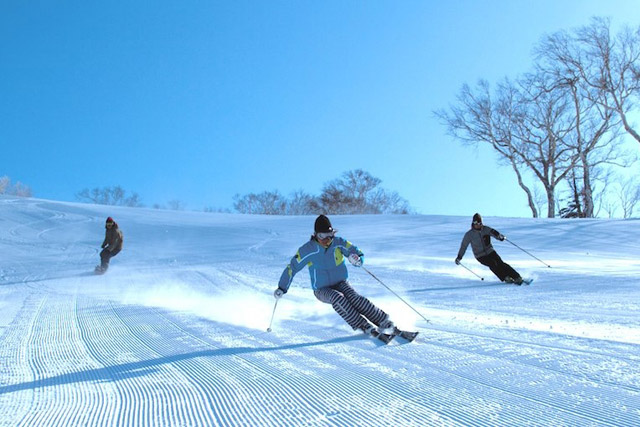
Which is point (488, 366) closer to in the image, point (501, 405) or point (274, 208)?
point (501, 405)

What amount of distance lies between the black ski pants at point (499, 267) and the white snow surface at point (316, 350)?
0.34 m

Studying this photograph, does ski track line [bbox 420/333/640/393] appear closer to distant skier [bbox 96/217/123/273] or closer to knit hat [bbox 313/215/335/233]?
knit hat [bbox 313/215/335/233]

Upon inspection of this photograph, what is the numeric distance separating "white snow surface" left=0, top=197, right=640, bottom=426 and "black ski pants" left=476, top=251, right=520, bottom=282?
0.34 meters

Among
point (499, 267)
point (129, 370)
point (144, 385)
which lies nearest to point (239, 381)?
point (144, 385)

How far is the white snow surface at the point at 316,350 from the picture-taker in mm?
2623

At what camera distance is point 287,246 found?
17.2 meters

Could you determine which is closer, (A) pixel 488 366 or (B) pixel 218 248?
(A) pixel 488 366

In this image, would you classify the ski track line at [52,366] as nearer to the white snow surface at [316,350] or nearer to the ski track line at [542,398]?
the white snow surface at [316,350]

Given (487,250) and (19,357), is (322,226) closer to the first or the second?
(19,357)

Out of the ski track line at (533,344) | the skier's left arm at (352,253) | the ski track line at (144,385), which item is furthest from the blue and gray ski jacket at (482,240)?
the ski track line at (144,385)

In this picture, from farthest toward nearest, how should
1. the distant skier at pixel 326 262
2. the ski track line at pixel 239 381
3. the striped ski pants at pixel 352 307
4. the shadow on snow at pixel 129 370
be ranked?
the distant skier at pixel 326 262, the striped ski pants at pixel 352 307, the shadow on snow at pixel 129 370, the ski track line at pixel 239 381

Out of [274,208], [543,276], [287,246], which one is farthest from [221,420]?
[274,208]

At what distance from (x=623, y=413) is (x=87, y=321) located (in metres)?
5.97

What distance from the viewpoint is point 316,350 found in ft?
13.7
